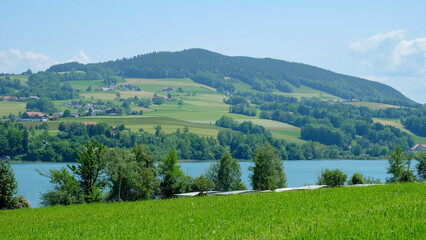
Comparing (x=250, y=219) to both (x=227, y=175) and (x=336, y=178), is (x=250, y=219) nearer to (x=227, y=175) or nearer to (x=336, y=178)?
(x=336, y=178)

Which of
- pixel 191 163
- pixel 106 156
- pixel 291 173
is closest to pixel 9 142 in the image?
pixel 191 163

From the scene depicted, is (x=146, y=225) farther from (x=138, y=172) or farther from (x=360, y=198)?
(x=138, y=172)

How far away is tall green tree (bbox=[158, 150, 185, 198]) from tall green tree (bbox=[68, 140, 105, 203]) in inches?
599

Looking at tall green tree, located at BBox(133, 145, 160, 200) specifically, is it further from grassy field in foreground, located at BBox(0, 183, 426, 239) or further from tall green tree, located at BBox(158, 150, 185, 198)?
grassy field in foreground, located at BBox(0, 183, 426, 239)

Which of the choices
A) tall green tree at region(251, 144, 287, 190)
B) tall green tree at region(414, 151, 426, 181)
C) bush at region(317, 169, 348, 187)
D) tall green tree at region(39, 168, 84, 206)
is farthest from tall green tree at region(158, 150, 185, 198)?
tall green tree at region(414, 151, 426, 181)

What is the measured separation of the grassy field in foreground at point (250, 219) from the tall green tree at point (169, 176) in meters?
34.5

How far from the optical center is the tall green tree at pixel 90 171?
62.4m

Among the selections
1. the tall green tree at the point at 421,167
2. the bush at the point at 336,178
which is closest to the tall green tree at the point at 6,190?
the bush at the point at 336,178

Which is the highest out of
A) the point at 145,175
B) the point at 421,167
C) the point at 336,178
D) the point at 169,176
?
the point at 336,178

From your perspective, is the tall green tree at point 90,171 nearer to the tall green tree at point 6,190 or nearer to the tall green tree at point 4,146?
the tall green tree at point 6,190

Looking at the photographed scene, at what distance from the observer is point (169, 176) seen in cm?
7831

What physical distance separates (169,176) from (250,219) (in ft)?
165

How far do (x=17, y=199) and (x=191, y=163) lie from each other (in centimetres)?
13798

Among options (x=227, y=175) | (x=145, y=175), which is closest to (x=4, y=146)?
(x=227, y=175)
